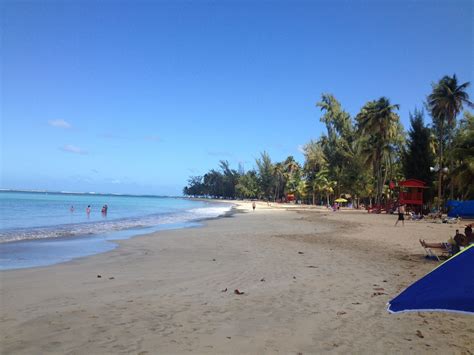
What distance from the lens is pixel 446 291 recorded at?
119 inches

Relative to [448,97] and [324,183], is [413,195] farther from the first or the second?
[324,183]

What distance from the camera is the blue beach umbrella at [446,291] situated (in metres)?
2.96

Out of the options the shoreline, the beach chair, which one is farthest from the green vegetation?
the shoreline

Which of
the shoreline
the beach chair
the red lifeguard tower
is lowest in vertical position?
the shoreline

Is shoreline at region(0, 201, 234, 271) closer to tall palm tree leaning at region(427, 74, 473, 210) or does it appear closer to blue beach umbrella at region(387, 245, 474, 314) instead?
blue beach umbrella at region(387, 245, 474, 314)

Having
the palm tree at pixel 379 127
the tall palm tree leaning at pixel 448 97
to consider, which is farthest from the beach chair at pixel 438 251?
the palm tree at pixel 379 127

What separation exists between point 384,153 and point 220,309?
4516 cm

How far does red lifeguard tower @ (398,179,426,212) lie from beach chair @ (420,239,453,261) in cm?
2809

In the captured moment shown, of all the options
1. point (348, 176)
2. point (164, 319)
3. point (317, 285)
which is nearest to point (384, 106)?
point (348, 176)

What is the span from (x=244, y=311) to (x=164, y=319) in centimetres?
124

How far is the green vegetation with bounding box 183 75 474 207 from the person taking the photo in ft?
123

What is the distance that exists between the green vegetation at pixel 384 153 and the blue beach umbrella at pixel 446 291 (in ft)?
104

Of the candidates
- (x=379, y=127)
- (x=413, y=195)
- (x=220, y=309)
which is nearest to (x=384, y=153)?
(x=379, y=127)

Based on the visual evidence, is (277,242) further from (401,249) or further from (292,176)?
(292,176)
